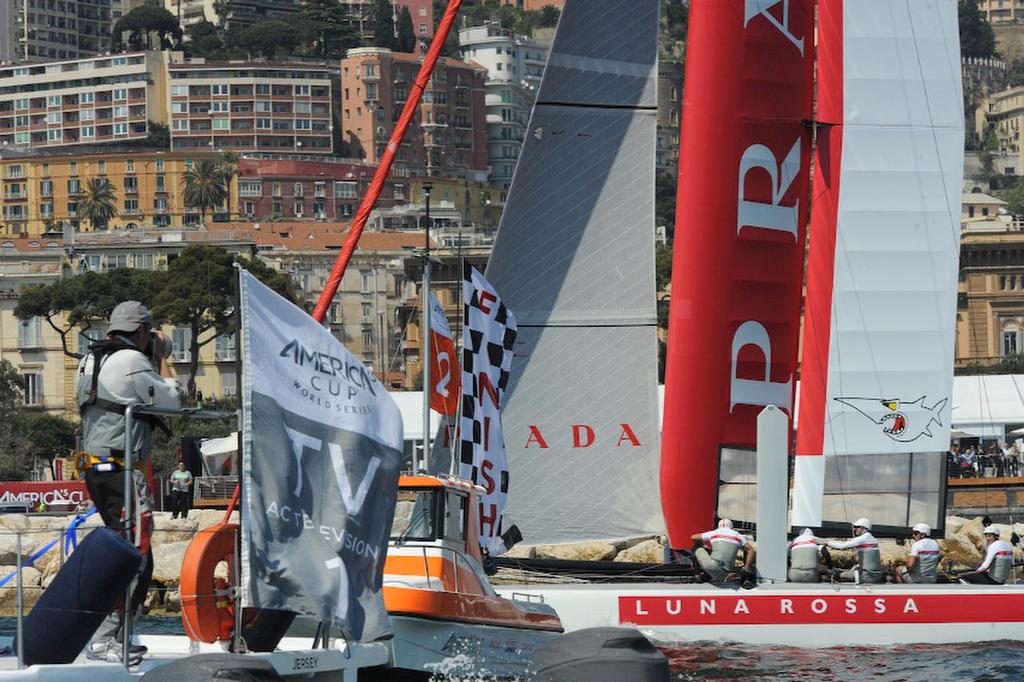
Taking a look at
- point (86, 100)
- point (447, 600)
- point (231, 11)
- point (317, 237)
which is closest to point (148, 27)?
point (231, 11)

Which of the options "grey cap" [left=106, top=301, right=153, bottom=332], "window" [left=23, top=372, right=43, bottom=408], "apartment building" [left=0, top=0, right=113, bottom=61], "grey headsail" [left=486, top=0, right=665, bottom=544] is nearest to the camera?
"grey cap" [left=106, top=301, right=153, bottom=332]

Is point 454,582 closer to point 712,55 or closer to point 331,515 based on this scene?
point 331,515

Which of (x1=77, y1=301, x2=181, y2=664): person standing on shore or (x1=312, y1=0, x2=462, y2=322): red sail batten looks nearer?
(x1=77, y1=301, x2=181, y2=664): person standing on shore

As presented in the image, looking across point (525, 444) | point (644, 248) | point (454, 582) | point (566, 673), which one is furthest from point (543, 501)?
point (566, 673)

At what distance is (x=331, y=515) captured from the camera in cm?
791

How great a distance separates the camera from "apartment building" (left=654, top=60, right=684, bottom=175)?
167 metres

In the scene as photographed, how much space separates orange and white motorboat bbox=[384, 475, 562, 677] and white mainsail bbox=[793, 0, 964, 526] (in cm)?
596

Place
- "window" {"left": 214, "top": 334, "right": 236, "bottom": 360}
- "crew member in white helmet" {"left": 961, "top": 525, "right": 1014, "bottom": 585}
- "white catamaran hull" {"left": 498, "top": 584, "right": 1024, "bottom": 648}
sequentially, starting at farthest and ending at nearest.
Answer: "window" {"left": 214, "top": 334, "right": 236, "bottom": 360} < "crew member in white helmet" {"left": 961, "top": 525, "right": 1014, "bottom": 585} < "white catamaran hull" {"left": 498, "top": 584, "right": 1024, "bottom": 648}

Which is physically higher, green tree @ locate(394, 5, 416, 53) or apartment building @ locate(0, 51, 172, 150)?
green tree @ locate(394, 5, 416, 53)

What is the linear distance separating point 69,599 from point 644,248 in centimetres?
1113

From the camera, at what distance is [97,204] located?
130125 mm

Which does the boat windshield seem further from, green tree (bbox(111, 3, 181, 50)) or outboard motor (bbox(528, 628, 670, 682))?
green tree (bbox(111, 3, 181, 50))

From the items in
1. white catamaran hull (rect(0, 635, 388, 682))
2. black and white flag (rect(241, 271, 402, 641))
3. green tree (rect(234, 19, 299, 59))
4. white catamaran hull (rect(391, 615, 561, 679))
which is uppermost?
green tree (rect(234, 19, 299, 59))

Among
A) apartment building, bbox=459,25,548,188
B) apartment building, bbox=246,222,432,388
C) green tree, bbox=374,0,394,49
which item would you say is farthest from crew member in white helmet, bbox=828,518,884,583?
green tree, bbox=374,0,394,49
